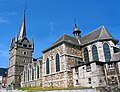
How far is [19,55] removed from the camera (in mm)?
60719

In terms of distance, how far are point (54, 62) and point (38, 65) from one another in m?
12.9

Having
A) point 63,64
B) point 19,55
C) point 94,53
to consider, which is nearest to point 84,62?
point 94,53

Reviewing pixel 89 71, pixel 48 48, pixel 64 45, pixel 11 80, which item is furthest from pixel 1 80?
pixel 89 71

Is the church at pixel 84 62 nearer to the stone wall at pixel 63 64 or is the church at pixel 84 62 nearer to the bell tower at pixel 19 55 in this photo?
the stone wall at pixel 63 64

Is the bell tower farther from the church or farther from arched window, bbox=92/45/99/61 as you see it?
arched window, bbox=92/45/99/61

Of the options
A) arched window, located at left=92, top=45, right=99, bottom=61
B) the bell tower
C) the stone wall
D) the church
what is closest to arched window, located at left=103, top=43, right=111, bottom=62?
the church

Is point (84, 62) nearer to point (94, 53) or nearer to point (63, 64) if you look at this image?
point (94, 53)

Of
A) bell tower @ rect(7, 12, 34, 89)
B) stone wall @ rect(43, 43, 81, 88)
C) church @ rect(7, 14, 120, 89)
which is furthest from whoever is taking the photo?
bell tower @ rect(7, 12, 34, 89)

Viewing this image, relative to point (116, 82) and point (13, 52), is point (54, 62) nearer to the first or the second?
point (116, 82)

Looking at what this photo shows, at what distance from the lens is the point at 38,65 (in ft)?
148

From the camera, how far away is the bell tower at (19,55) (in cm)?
5734

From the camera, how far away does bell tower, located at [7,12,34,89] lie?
188 ft

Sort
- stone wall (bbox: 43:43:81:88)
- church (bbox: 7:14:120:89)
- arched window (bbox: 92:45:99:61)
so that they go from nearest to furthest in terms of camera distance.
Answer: church (bbox: 7:14:120:89)
stone wall (bbox: 43:43:81:88)
arched window (bbox: 92:45:99:61)

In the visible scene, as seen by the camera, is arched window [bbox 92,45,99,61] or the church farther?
arched window [bbox 92,45,99,61]
